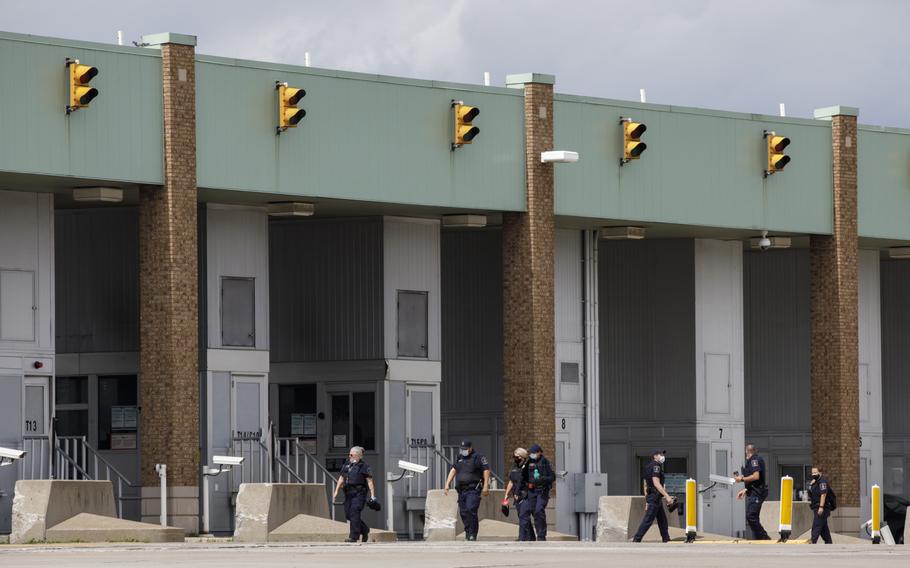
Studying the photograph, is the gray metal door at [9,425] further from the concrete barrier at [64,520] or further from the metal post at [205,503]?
the concrete barrier at [64,520]

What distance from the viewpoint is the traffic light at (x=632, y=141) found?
4156cm

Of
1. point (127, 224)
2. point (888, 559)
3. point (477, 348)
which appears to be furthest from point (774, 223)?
point (888, 559)

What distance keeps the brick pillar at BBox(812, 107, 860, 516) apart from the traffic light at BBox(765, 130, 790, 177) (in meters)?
1.67

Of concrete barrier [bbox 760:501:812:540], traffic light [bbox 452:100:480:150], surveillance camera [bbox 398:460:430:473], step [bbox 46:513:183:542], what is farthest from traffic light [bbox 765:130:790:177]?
step [bbox 46:513:183:542]

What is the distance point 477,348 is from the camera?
47312 millimetres

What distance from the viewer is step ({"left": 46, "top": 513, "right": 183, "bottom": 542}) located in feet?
100

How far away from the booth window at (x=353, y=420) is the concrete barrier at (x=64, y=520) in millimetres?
9788

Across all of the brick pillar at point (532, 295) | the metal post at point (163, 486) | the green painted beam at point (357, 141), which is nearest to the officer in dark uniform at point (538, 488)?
the metal post at point (163, 486)

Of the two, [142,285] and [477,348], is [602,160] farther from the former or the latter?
[142,285]

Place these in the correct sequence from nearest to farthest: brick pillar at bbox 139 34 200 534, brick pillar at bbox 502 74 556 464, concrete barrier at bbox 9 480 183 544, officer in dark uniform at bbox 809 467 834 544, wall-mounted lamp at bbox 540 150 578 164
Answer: concrete barrier at bbox 9 480 183 544
officer in dark uniform at bbox 809 467 834 544
brick pillar at bbox 139 34 200 534
wall-mounted lamp at bbox 540 150 578 164
brick pillar at bbox 502 74 556 464

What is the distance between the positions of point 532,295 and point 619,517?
578 cm

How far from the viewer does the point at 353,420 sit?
136 ft

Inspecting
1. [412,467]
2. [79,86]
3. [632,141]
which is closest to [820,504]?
[412,467]

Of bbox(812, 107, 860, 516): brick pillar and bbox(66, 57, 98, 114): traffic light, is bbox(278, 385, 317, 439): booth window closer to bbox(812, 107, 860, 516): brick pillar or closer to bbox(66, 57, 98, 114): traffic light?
bbox(66, 57, 98, 114): traffic light
